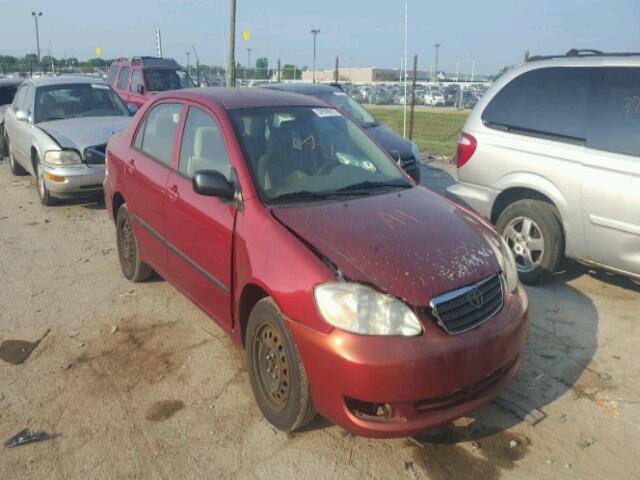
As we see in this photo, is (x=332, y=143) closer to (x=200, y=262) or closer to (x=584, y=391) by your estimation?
(x=200, y=262)

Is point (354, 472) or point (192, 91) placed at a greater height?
point (192, 91)

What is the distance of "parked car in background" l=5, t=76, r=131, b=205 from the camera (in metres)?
7.59

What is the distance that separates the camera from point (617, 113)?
4.55m

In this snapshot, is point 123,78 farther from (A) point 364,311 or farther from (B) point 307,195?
(A) point 364,311

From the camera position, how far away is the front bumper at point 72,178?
751 cm

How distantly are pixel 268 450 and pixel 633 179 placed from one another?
135 inches

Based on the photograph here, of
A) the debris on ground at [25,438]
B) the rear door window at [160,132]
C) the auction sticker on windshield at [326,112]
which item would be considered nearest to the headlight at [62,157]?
the rear door window at [160,132]

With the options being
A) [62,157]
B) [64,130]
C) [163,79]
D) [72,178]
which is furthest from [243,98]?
[163,79]

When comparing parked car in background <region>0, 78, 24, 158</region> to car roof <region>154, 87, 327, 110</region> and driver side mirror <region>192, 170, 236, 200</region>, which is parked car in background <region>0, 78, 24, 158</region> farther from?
driver side mirror <region>192, 170, 236, 200</region>

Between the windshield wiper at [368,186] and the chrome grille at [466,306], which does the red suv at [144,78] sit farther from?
the chrome grille at [466,306]

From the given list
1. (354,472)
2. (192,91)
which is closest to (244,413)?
(354,472)

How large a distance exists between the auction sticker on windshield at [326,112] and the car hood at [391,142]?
12.4 feet

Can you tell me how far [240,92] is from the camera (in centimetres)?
426

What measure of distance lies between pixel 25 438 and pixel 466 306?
98.4 inches
